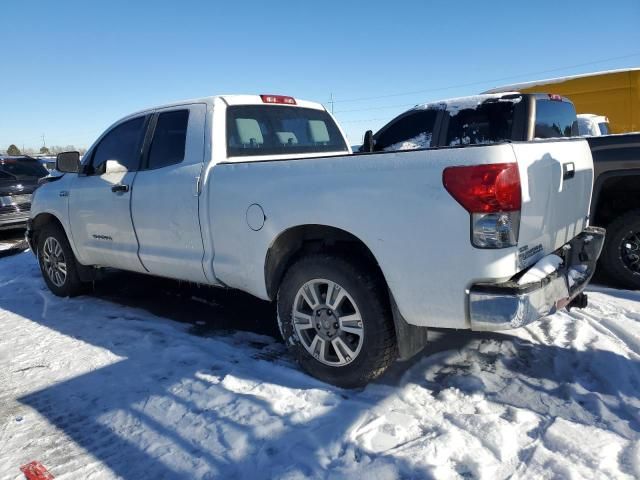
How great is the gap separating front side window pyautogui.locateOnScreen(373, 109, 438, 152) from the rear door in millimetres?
2595

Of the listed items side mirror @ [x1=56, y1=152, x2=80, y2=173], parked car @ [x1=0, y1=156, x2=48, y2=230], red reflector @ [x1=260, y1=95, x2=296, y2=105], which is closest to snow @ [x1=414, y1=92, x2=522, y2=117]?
red reflector @ [x1=260, y1=95, x2=296, y2=105]

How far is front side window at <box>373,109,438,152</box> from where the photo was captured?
5.77 metres

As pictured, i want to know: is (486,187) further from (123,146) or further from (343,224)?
(123,146)

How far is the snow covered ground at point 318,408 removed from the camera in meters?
2.38

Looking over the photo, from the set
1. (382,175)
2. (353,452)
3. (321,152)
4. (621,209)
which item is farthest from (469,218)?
(621,209)

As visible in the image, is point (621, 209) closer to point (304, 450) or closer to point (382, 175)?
point (382, 175)

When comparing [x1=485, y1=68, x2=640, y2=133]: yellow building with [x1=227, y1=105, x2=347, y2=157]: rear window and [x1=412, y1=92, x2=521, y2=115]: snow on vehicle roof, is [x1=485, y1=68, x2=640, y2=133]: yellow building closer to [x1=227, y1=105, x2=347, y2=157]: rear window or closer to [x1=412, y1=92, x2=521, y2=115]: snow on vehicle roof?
[x1=412, y1=92, x2=521, y2=115]: snow on vehicle roof

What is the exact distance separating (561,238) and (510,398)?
3.40 ft

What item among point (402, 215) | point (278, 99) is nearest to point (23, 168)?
point (278, 99)

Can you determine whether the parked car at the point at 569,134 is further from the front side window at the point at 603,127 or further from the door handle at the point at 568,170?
the front side window at the point at 603,127

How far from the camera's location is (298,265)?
323cm

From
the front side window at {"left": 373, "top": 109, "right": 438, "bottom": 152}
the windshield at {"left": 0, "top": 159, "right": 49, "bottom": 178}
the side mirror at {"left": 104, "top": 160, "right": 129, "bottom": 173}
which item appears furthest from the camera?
the windshield at {"left": 0, "top": 159, "right": 49, "bottom": 178}

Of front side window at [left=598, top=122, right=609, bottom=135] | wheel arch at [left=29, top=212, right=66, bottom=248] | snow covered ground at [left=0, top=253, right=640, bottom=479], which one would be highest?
front side window at [left=598, top=122, right=609, bottom=135]

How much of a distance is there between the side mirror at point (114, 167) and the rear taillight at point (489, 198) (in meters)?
3.21
